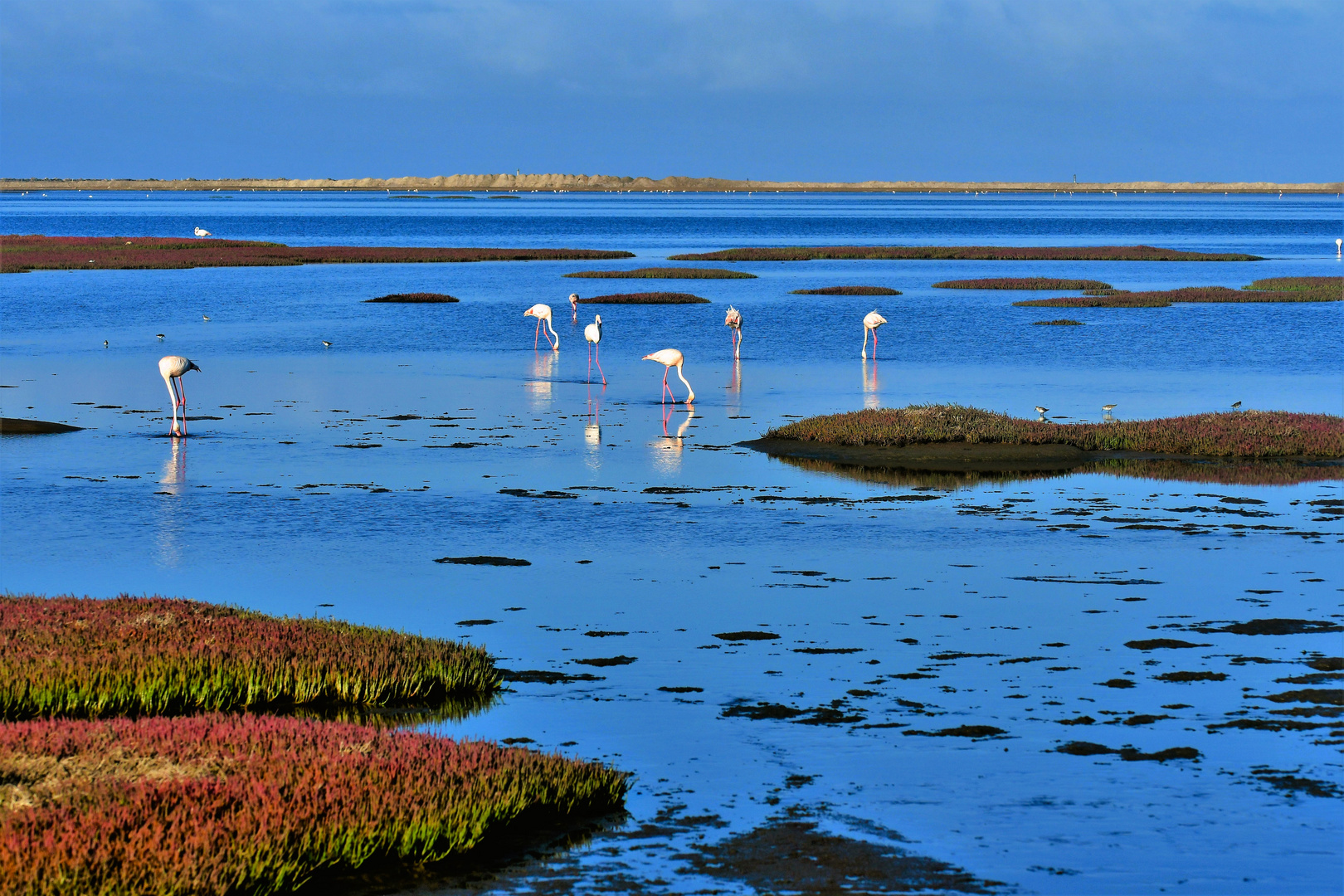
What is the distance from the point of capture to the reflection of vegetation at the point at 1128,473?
21.7m

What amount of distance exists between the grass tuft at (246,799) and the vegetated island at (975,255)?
279 ft

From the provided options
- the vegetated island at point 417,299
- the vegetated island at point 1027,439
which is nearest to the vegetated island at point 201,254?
the vegetated island at point 417,299

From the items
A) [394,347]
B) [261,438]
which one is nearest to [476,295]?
[394,347]

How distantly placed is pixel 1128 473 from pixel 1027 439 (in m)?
2.28

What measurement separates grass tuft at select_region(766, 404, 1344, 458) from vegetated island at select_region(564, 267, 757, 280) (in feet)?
170

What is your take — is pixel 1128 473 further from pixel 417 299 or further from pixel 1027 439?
pixel 417 299

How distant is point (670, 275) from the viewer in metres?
77.9

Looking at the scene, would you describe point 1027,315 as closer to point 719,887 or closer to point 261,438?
point 261,438

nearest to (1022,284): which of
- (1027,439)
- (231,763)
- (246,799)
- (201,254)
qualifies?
(1027,439)

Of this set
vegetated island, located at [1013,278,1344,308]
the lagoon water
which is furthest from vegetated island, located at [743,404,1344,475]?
vegetated island, located at [1013,278,1344,308]

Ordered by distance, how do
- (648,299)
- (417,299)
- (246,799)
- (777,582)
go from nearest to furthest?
(246,799) < (777,582) < (417,299) < (648,299)

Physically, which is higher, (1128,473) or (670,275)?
(670,275)

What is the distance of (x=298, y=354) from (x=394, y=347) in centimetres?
300

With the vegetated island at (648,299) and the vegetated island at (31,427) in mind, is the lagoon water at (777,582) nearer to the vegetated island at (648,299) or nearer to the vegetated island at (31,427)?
the vegetated island at (31,427)
